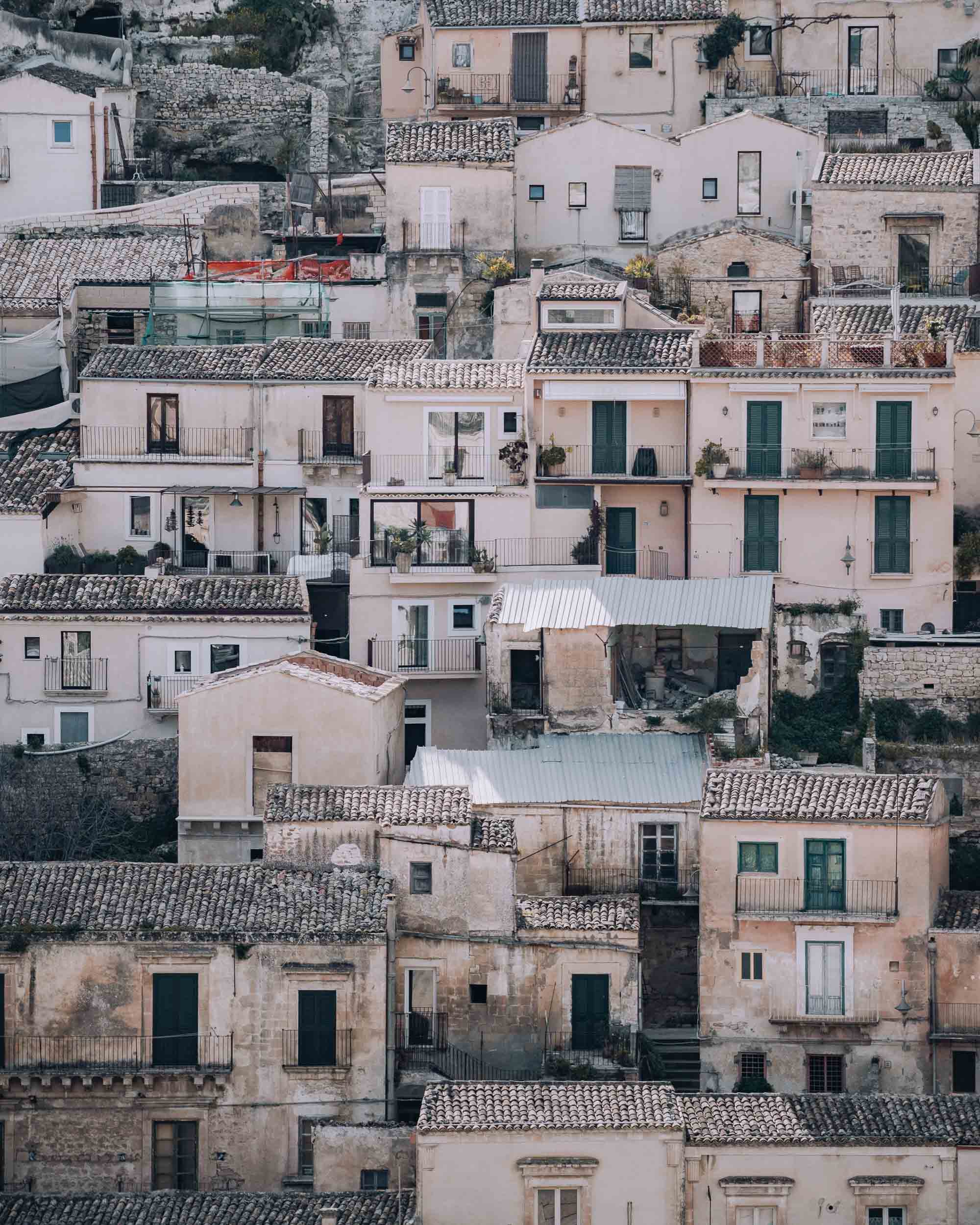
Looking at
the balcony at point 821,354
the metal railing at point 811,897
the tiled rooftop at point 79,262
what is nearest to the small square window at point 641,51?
the tiled rooftop at point 79,262

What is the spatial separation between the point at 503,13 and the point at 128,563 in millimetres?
20190

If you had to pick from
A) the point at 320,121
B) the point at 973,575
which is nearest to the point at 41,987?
the point at 973,575

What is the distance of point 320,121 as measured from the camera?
286 feet

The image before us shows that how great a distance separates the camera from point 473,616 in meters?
70.0

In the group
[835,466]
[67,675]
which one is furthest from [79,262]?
[835,466]

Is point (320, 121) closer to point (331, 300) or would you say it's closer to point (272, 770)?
point (331, 300)

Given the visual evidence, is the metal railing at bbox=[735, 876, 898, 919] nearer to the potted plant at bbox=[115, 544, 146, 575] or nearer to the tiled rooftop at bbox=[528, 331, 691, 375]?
the tiled rooftop at bbox=[528, 331, 691, 375]

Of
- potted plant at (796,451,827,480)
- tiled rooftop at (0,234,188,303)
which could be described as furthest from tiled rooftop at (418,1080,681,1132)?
tiled rooftop at (0,234,188,303)

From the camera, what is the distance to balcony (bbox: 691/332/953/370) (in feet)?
229

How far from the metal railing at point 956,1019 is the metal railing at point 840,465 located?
44.1ft

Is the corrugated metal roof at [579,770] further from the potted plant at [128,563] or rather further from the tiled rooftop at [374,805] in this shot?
the potted plant at [128,563]

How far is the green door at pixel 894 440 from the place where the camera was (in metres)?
69.7

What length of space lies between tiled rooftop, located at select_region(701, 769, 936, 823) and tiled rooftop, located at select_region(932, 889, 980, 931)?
1864mm

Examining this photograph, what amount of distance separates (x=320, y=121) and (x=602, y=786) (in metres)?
29.0
